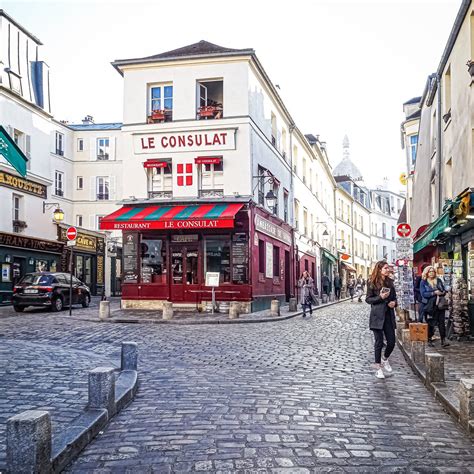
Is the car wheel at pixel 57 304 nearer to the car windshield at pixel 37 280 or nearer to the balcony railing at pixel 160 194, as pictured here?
the car windshield at pixel 37 280

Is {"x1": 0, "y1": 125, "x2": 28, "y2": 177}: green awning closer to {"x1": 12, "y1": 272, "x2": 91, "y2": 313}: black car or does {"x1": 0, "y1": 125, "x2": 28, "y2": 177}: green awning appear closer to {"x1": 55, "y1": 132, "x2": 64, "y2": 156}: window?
{"x1": 12, "y1": 272, "x2": 91, "y2": 313}: black car

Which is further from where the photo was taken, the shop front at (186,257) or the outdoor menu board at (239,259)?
the outdoor menu board at (239,259)

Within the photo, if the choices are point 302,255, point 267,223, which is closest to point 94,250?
point 302,255

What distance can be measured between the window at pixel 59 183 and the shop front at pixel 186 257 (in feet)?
50.0

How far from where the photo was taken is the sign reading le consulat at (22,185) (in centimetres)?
2581

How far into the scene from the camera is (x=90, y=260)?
1403 inches

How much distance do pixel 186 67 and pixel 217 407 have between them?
18590 millimetres

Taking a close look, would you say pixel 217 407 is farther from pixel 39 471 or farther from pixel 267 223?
pixel 267 223

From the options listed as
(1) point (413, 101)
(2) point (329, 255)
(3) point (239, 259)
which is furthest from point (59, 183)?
(1) point (413, 101)

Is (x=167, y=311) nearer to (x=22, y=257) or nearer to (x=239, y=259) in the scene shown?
(x=239, y=259)

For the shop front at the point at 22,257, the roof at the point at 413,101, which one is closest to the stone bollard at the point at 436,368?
the shop front at the point at 22,257

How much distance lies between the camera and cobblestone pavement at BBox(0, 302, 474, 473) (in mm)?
4375

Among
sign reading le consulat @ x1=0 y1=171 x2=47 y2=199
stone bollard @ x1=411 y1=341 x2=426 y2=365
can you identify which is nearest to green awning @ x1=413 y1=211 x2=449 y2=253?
stone bollard @ x1=411 y1=341 x2=426 y2=365

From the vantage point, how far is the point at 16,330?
14.5 meters
